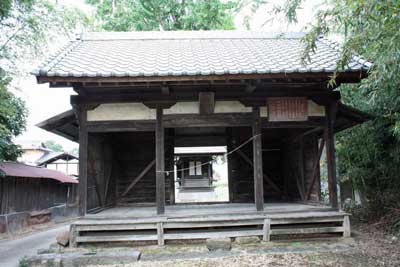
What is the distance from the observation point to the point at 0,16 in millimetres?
8859

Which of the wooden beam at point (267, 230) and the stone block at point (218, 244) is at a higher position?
the wooden beam at point (267, 230)

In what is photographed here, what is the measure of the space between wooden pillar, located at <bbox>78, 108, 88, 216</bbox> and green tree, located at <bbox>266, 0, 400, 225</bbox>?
4127 millimetres

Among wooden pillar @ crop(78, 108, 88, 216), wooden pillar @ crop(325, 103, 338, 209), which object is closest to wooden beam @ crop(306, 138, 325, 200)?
wooden pillar @ crop(325, 103, 338, 209)

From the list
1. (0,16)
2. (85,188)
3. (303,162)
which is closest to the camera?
(85,188)

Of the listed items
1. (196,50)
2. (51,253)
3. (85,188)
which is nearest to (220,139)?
(196,50)

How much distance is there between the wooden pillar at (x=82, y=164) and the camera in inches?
231

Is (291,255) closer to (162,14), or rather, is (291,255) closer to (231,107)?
(231,107)

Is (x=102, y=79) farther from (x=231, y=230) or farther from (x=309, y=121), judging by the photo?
(x=309, y=121)

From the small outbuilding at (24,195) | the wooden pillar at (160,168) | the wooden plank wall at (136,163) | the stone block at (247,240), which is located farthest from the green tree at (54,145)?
the stone block at (247,240)

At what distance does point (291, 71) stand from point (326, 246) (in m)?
3.15

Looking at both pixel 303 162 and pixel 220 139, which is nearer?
pixel 303 162

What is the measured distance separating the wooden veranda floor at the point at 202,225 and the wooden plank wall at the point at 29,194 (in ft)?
21.6

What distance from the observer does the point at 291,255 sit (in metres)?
5.00

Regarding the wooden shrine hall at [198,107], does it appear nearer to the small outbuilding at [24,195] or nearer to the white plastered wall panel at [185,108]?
the white plastered wall panel at [185,108]
